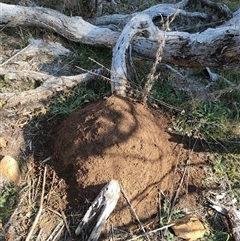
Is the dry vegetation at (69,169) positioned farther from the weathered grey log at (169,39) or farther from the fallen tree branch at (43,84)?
the weathered grey log at (169,39)

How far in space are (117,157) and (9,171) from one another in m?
0.75

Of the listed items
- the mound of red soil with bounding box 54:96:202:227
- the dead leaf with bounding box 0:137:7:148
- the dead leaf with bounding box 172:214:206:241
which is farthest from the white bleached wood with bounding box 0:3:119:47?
the dead leaf with bounding box 172:214:206:241

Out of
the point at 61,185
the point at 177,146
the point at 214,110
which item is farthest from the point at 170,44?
the point at 61,185

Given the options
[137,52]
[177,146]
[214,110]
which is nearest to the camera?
[177,146]

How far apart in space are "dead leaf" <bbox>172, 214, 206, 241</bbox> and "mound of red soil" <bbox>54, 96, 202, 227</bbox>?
0.18m

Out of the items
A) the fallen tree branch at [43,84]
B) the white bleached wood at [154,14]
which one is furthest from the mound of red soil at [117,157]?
the white bleached wood at [154,14]

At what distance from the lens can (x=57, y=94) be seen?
10.6ft

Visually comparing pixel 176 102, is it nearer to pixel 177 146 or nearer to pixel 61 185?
pixel 177 146

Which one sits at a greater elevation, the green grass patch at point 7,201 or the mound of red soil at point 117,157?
the mound of red soil at point 117,157

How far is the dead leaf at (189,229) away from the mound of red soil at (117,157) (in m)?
0.18

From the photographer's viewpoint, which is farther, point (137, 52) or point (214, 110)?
point (137, 52)

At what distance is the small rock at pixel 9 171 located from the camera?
2596 millimetres

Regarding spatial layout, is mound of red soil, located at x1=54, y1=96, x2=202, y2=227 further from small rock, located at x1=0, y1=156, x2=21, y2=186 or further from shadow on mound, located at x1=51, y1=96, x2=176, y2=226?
small rock, located at x1=0, y1=156, x2=21, y2=186

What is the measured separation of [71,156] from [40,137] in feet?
1.36
